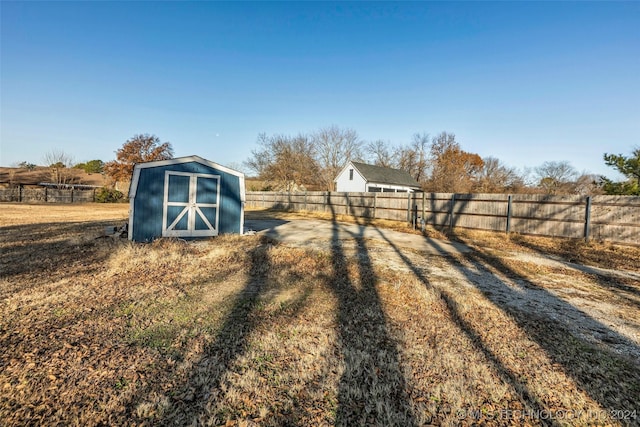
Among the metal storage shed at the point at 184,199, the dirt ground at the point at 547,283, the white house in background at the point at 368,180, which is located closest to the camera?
the dirt ground at the point at 547,283

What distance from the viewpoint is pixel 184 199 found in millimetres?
9344

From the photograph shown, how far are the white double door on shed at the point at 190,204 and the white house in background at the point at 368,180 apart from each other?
22.9m

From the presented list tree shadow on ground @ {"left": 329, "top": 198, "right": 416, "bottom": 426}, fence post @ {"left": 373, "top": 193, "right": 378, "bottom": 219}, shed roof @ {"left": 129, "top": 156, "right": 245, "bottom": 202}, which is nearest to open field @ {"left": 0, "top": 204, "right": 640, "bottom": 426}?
tree shadow on ground @ {"left": 329, "top": 198, "right": 416, "bottom": 426}

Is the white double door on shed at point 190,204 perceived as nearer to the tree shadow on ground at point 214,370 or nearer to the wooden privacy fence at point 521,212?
the tree shadow on ground at point 214,370

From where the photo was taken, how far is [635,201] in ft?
29.0

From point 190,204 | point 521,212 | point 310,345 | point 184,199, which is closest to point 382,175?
point 521,212

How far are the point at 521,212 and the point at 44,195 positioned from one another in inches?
1691

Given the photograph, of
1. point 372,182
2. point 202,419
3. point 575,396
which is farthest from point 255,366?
point 372,182

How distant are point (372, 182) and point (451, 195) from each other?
18527 millimetres

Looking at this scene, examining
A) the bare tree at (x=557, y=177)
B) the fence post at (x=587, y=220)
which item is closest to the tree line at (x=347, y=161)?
the bare tree at (x=557, y=177)

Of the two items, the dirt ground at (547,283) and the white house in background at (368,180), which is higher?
the white house in background at (368,180)

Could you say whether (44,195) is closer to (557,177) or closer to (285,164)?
(285,164)

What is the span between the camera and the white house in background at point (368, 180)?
31.6 meters

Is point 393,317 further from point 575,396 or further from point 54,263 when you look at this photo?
point 54,263
